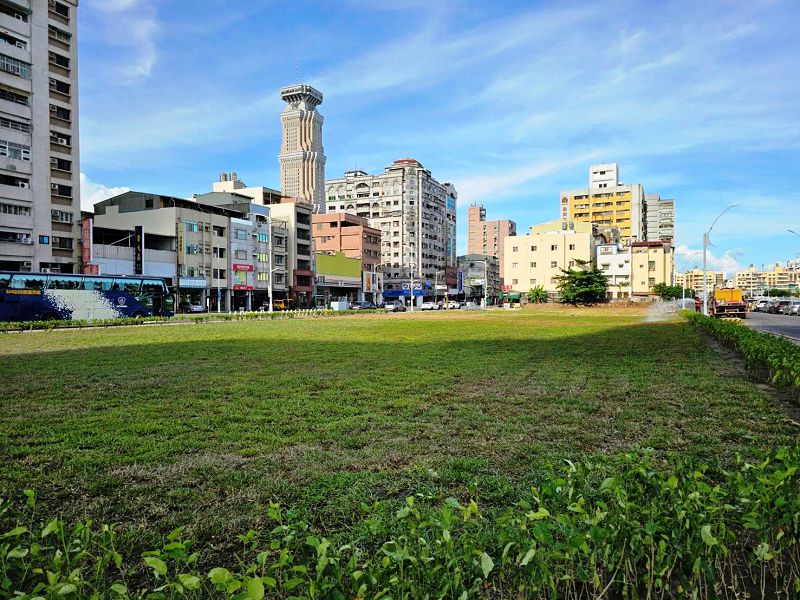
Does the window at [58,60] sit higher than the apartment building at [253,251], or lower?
higher

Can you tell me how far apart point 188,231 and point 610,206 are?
10469 cm

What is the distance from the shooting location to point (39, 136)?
49.2 m

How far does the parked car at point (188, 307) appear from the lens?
2450 inches

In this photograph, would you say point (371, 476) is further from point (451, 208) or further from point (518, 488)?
point (451, 208)

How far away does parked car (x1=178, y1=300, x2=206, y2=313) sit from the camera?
62219mm

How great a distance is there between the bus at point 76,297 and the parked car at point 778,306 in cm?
6408

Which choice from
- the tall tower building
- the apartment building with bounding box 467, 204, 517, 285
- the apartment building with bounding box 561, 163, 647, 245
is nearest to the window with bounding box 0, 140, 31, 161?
the apartment building with bounding box 561, 163, 647, 245

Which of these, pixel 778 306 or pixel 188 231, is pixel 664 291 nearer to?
pixel 778 306

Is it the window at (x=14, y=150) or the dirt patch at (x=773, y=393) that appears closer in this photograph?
the dirt patch at (x=773, y=393)

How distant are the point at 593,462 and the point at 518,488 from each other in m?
1.15

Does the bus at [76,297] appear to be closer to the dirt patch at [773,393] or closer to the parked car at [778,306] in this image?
the dirt patch at [773,393]

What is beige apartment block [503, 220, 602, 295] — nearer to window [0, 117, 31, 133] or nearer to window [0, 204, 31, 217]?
window [0, 204, 31, 217]

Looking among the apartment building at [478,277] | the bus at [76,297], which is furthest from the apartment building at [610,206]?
the bus at [76,297]

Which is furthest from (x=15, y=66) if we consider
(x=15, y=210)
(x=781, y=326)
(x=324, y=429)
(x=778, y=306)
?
(x=778, y=306)
